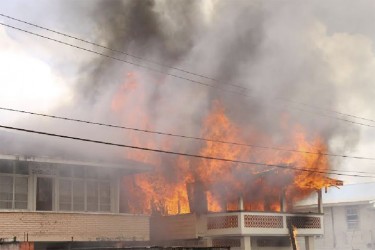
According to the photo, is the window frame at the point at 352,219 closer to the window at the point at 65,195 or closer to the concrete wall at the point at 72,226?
the concrete wall at the point at 72,226

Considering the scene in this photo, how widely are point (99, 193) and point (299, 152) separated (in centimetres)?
1064

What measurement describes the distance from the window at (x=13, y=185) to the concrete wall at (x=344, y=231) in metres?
22.3

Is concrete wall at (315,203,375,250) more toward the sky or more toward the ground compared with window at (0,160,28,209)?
more toward the ground

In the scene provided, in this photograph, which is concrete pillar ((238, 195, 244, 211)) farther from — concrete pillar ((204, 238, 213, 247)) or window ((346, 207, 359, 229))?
window ((346, 207, 359, 229))

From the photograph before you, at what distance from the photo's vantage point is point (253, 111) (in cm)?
2772

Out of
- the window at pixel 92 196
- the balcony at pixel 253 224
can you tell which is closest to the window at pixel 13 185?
the window at pixel 92 196

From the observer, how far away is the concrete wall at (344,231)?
34.4 metres

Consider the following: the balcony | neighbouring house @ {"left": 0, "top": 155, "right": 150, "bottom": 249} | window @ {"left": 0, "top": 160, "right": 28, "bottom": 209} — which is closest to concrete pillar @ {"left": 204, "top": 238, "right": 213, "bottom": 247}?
the balcony

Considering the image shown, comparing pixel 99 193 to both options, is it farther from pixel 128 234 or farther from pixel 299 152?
pixel 299 152

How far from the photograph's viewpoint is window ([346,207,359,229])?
34969mm

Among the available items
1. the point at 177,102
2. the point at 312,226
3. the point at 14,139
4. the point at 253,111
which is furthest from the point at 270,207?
the point at 14,139

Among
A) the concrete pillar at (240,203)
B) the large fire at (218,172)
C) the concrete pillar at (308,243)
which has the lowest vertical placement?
the concrete pillar at (308,243)

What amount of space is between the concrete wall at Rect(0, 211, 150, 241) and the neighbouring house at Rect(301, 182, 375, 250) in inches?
613

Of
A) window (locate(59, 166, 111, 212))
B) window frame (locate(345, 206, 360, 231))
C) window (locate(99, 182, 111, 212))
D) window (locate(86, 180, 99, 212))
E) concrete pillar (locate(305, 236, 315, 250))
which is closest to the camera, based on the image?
window (locate(59, 166, 111, 212))
